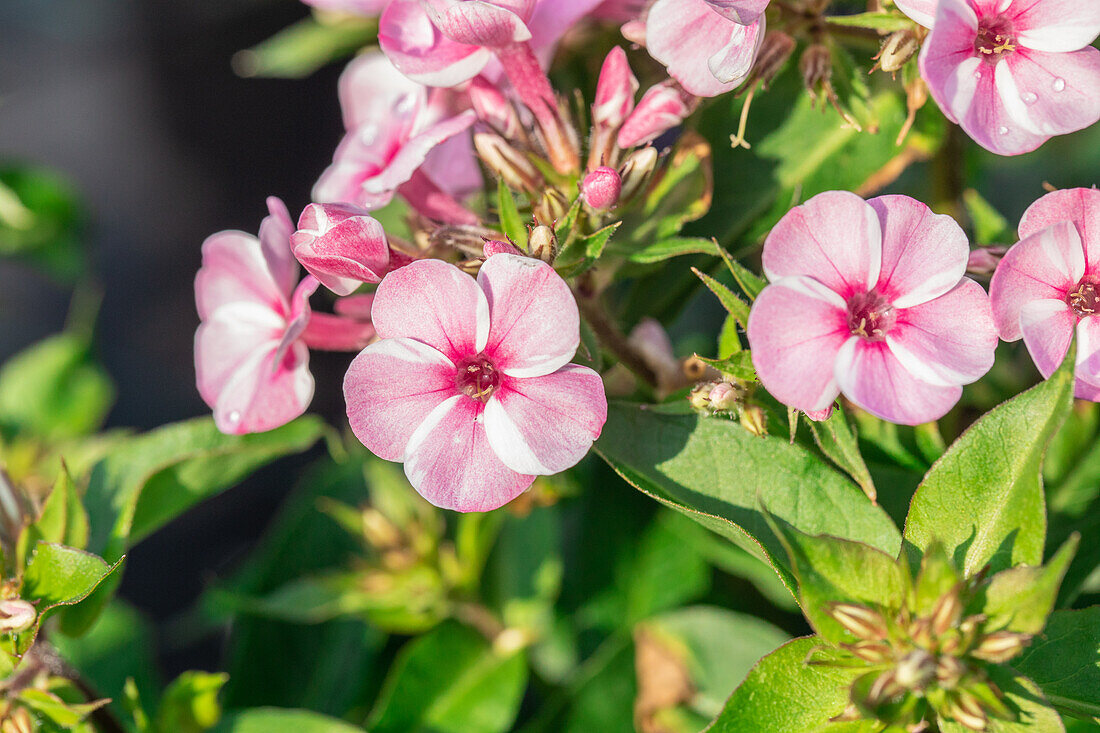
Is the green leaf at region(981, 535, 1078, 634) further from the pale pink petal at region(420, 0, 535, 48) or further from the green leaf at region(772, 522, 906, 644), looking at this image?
the pale pink petal at region(420, 0, 535, 48)

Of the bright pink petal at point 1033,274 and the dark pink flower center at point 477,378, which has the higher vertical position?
the bright pink petal at point 1033,274

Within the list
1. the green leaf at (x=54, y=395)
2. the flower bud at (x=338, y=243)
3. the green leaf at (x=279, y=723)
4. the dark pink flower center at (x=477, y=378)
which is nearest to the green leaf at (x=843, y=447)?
the dark pink flower center at (x=477, y=378)

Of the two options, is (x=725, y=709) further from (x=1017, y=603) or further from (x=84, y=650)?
(x=84, y=650)

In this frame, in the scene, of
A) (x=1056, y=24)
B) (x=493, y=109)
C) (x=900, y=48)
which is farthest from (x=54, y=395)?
(x=1056, y=24)

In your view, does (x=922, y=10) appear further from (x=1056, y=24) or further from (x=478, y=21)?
(x=478, y=21)

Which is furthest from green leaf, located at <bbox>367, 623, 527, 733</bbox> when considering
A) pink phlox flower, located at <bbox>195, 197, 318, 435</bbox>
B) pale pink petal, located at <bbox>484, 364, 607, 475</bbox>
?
pale pink petal, located at <bbox>484, 364, 607, 475</bbox>

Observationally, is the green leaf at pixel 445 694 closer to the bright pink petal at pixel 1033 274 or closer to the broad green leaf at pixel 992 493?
the broad green leaf at pixel 992 493
